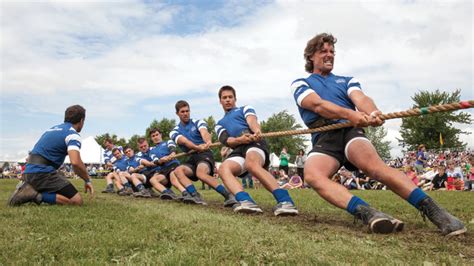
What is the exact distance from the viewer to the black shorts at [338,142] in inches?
161

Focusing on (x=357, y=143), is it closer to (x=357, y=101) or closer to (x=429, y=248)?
(x=357, y=101)

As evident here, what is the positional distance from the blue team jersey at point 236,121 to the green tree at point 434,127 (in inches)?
1875

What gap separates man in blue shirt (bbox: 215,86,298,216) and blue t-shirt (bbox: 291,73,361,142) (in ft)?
3.84

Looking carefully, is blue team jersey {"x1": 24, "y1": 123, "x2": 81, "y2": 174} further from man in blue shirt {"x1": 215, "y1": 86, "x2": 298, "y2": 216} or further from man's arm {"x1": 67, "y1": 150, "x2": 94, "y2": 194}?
man in blue shirt {"x1": 215, "y1": 86, "x2": 298, "y2": 216}

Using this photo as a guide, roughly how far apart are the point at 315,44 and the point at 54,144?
4.39 metres

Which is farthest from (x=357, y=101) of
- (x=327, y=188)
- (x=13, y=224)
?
(x=13, y=224)

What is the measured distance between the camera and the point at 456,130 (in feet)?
169

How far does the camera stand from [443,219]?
3424 mm

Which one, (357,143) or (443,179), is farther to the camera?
(443,179)

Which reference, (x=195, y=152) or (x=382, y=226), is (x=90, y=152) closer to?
(x=195, y=152)

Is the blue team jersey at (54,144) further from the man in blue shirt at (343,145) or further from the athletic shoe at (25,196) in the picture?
the man in blue shirt at (343,145)

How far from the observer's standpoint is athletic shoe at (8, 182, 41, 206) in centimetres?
653

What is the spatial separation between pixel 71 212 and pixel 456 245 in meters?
4.34

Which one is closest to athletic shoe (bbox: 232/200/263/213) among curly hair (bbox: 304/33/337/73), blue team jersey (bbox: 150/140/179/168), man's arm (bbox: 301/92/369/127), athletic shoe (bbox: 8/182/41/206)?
man's arm (bbox: 301/92/369/127)
